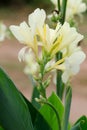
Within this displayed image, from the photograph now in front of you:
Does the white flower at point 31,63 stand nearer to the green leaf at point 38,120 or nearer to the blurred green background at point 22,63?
the green leaf at point 38,120

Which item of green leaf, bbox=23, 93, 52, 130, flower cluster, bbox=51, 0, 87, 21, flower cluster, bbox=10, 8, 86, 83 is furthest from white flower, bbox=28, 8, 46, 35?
flower cluster, bbox=51, 0, 87, 21

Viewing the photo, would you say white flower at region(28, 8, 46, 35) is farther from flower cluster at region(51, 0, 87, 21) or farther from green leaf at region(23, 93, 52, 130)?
flower cluster at region(51, 0, 87, 21)

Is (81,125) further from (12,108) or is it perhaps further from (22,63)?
(22,63)

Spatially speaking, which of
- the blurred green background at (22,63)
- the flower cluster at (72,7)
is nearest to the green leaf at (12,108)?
the flower cluster at (72,7)

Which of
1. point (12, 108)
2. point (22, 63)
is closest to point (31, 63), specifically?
point (12, 108)

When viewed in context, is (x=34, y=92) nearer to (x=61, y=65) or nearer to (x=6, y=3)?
(x=61, y=65)

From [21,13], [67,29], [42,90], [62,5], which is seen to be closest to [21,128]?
[42,90]
